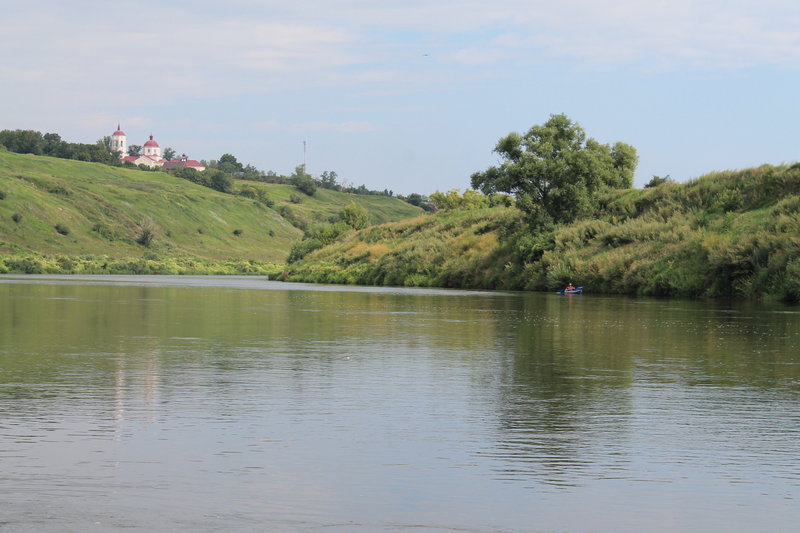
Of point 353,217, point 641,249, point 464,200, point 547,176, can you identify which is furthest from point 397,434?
point 464,200

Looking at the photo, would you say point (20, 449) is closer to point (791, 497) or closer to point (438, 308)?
point (791, 497)

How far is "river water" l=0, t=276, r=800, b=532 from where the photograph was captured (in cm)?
700

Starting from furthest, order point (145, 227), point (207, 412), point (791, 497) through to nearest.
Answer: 1. point (145, 227)
2. point (207, 412)
3. point (791, 497)

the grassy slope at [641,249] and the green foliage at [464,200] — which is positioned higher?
the green foliage at [464,200]

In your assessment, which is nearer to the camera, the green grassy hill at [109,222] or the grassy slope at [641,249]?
the grassy slope at [641,249]

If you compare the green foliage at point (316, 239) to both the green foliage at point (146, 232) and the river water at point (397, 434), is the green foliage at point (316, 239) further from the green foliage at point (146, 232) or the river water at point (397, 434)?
the river water at point (397, 434)

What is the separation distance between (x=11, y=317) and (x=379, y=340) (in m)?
11.5

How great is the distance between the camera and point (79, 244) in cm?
14650

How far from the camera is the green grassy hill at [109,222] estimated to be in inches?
5659

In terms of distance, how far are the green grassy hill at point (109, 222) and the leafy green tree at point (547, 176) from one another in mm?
78026

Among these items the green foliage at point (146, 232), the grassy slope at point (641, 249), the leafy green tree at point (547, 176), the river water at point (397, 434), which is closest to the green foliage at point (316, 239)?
the grassy slope at point (641, 249)

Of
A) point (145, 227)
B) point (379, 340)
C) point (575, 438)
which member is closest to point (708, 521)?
point (575, 438)

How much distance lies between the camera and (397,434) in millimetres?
9867

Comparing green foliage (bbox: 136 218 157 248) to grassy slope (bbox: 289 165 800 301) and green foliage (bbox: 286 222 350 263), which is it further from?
grassy slope (bbox: 289 165 800 301)
